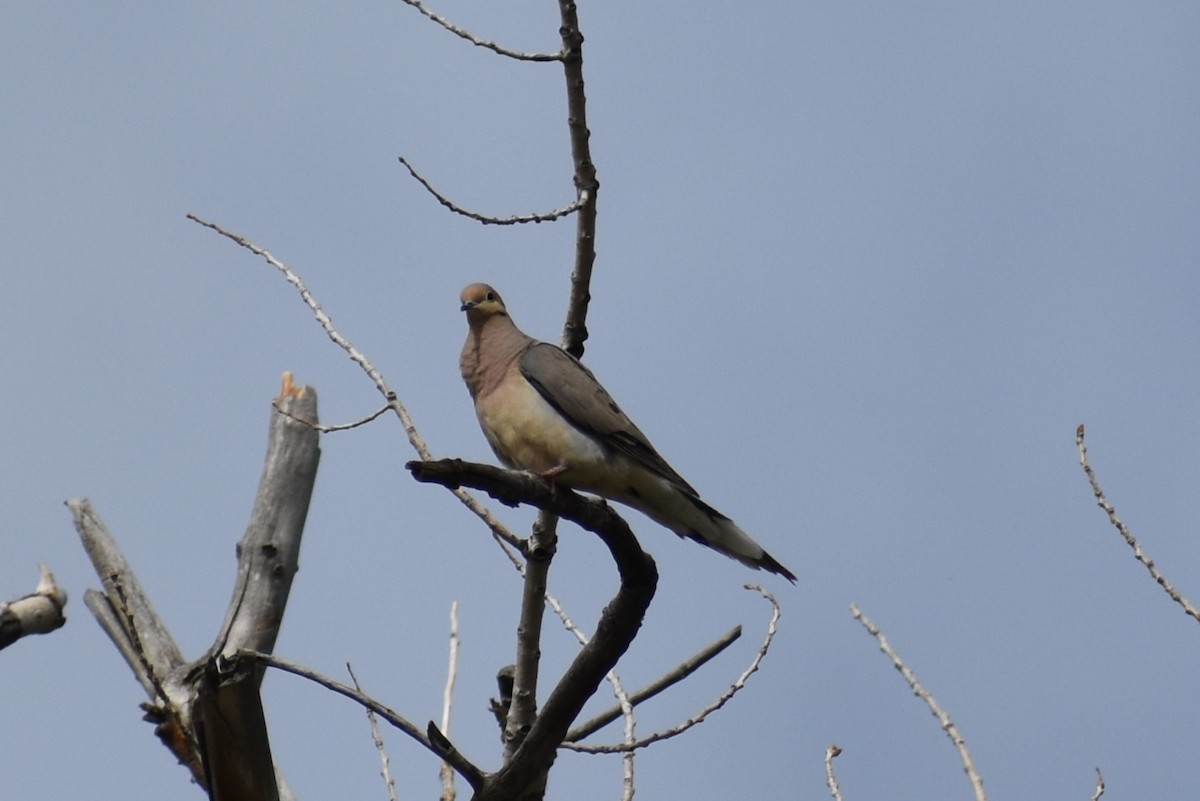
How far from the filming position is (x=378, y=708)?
395 centimetres

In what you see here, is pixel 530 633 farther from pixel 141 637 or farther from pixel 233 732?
pixel 141 637

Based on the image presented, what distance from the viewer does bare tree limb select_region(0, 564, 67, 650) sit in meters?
3.90

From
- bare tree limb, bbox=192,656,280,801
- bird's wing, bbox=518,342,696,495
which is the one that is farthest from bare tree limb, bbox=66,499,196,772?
bird's wing, bbox=518,342,696,495

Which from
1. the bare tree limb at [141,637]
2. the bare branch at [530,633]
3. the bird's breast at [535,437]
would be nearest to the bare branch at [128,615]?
the bare tree limb at [141,637]

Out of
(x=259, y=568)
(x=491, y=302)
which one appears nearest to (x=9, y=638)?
(x=259, y=568)

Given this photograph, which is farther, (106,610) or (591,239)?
(106,610)

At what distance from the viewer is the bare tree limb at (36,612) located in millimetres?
3904

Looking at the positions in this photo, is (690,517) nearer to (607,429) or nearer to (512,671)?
(607,429)

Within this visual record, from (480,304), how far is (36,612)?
8.20 feet

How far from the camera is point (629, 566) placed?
4.04 metres

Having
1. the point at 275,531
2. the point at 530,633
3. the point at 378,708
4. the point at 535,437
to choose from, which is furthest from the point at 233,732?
the point at 535,437

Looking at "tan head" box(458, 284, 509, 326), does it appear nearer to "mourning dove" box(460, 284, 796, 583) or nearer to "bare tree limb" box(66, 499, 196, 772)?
"mourning dove" box(460, 284, 796, 583)

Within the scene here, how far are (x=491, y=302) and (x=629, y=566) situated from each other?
7.48 ft

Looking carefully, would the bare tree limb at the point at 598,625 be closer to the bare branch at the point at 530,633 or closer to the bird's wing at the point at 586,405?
the bare branch at the point at 530,633
